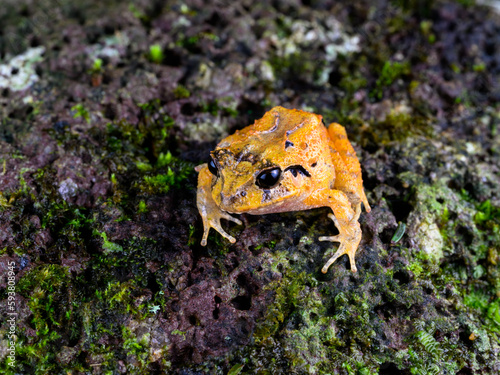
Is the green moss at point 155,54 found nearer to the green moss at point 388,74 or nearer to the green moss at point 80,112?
the green moss at point 80,112

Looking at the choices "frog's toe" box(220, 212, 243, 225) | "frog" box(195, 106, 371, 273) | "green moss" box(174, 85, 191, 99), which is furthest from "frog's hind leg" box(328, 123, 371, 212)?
"green moss" box(174, 85, 191, 99)

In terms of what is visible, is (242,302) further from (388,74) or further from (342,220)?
(388,74)

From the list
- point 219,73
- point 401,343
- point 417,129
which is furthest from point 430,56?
point 401,343

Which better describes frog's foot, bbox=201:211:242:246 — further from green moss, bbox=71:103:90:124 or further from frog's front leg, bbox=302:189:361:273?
Result: green moss, bbox=71:103:90:124

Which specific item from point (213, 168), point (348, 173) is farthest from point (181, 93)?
point (348, 173)

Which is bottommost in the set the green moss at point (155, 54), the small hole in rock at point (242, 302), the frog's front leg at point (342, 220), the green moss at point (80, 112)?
the small hole in rock at point (242, 302)

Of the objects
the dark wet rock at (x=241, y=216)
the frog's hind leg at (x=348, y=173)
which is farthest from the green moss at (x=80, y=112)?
the frog's hind leg at (x=348, y=173)

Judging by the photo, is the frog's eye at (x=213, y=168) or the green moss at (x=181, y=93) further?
the green moss at (x=181, y=93)
